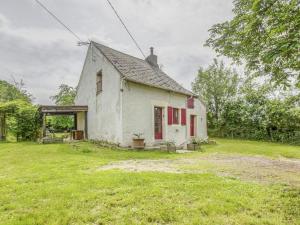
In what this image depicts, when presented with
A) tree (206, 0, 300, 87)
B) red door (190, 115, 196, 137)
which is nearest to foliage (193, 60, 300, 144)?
red door (190, 115, 196, 137)

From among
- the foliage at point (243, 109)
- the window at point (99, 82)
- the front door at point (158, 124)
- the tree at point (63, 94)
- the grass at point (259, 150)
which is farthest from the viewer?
the tree at point (63, 94)

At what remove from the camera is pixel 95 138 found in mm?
13633

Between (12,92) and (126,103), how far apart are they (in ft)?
89.1

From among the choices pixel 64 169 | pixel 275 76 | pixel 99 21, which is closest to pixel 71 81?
pixel 99 21

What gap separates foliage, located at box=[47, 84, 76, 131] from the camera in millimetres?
24120

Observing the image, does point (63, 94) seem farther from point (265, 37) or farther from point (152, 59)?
point (265, 37)

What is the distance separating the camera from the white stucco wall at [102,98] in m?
11.4

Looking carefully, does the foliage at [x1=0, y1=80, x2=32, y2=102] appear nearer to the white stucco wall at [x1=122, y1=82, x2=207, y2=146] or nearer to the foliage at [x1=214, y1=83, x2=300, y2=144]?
the white stucco wall at [x1=122, y1=82, x2=207, y2=146]

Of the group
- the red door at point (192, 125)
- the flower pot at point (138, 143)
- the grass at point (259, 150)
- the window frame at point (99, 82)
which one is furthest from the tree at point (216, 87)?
the flower pot at point (138, 143)

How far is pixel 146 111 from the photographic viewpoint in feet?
39.4

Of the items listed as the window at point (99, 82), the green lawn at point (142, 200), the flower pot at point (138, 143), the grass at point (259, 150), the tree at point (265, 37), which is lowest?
the grass at point (259, 150)

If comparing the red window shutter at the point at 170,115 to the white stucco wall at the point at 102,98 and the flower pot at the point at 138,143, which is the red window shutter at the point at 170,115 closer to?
the flower pot at the point at 138,143

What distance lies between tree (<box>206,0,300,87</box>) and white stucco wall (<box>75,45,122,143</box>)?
5.91 metres

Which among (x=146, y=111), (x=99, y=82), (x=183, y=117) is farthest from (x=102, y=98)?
(x=183, y=117)
